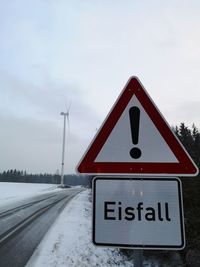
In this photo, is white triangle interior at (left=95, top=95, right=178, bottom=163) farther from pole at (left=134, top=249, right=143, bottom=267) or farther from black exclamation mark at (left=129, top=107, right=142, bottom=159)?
pole at (left=134, top=249, right=143, bottom=267)

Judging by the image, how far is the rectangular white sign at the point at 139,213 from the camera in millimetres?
2225

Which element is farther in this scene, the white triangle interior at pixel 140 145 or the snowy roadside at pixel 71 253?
the snowy roadside at pixel 71 253

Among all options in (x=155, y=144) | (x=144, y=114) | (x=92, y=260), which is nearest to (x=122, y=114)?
(x=144, y=114)

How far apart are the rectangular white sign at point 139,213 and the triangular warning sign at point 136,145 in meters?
0.12

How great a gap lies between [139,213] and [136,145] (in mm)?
528

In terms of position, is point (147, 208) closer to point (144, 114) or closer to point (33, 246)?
point (144, 114)

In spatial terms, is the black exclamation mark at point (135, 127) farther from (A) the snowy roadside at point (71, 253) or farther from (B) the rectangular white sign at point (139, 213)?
(A) the snowy roadside at point (71, 253)

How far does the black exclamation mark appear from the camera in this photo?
8.11ft

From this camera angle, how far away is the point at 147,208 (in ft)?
7.52

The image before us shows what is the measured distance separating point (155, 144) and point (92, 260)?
6965mm

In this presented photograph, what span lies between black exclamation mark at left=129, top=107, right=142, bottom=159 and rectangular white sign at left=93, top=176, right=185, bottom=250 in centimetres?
22

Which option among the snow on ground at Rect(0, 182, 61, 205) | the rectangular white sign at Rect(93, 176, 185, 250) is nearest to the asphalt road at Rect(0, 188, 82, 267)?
the rectangular white sign at Rect(93, 176, 185, 250)

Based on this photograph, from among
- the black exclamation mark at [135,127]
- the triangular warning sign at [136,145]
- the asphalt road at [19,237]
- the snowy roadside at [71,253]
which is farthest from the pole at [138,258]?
the asphalt road at [19,237]

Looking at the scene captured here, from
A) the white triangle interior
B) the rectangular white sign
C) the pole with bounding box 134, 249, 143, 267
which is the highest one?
the white triangle interior
